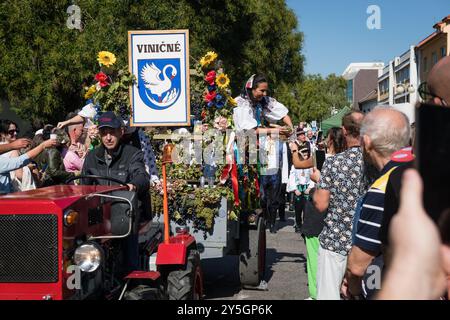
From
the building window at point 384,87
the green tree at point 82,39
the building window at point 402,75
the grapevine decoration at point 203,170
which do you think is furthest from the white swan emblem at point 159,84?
the building window at point 384,87

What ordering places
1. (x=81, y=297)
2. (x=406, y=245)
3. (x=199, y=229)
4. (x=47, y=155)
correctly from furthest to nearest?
(x=47, y=155) < (x=199, y=229) < (x=81, y=297) < (x=406, y=245)

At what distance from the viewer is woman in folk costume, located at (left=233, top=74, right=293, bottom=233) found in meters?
7.22

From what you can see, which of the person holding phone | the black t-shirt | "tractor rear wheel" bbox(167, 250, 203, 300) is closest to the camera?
the person holding phone

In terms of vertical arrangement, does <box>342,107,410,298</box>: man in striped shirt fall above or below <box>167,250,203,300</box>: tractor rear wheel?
above

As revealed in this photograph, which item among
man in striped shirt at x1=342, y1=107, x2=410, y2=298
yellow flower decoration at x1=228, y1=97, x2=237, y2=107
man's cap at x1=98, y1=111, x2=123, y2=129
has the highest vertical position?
yellow flower decoration at x1=228, y1=97, x2=237, y2=107

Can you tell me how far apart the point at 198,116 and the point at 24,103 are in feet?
48.0

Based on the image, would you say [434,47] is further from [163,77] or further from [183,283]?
[183,283]

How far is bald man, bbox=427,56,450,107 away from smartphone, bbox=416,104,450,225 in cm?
92

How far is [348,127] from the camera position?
4.82 metres

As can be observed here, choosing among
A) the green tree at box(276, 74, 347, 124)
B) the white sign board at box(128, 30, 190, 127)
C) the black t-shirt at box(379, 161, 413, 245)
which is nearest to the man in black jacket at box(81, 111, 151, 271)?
the white sign board at box(128, 30, 190, 127)

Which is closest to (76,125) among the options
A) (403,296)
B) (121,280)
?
(121,280)

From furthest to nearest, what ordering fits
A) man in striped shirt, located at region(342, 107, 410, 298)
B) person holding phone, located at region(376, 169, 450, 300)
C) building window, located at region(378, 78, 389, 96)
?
building window, located at region(378, 78, 389, 96) < man in striped shirt, located at region(342, 107, 410, 298) < person holding phone, located at region(376, 169, 450, 300)

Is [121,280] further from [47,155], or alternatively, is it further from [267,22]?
[267,22]

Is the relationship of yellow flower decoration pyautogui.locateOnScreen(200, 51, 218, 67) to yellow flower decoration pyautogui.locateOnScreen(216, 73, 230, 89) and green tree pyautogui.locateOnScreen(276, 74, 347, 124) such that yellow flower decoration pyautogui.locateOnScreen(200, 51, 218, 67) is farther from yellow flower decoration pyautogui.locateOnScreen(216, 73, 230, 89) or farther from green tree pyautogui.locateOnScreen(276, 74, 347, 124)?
green tree pyautogui.locateOnScreen(276, 74, 347, 124)
